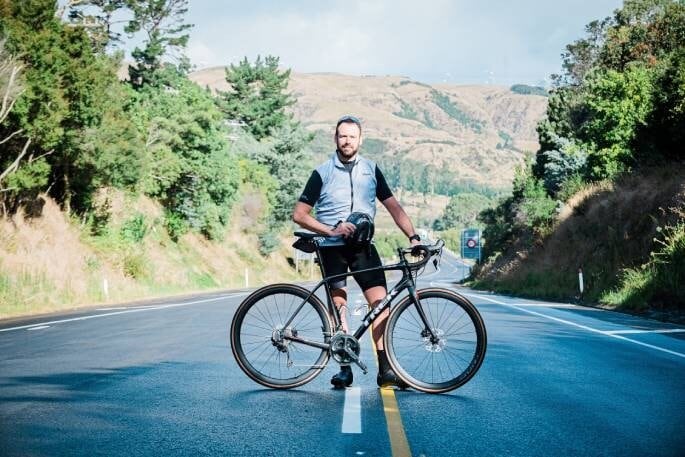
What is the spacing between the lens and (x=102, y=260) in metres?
30.2

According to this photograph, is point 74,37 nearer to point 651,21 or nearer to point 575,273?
point 575,273

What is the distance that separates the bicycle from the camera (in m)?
6.74

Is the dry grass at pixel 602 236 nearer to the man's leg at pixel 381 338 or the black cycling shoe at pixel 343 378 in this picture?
the man's leg at pixel 381 338

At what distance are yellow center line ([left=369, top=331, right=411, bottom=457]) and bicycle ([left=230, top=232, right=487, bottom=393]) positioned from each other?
27 cm

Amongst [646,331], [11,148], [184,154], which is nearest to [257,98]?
[184,154]

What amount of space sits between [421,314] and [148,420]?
244 centimetres

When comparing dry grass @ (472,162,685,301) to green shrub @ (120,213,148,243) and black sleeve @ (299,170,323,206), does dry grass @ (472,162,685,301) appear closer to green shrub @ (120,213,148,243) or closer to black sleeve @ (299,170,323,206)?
black sleeve @ (299,170,323,206)

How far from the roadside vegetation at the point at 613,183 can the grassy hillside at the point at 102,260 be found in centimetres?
1536

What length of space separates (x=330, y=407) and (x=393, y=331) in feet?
3.05

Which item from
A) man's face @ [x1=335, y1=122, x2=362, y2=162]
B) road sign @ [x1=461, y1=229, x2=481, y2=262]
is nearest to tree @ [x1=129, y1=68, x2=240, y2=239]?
man's face @ [x1=335, y1=122, x2=362, y2=162]

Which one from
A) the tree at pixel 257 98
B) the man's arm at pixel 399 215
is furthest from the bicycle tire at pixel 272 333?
the tree at pixel 257 98

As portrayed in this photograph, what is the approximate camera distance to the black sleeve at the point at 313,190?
22.6 feet

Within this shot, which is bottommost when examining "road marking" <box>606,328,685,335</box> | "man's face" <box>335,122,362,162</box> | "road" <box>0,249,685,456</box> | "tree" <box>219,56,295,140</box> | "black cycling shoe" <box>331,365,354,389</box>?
"road marking" <box>606,328,685,335</box>

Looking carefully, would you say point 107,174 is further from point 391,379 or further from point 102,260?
point 391,379
